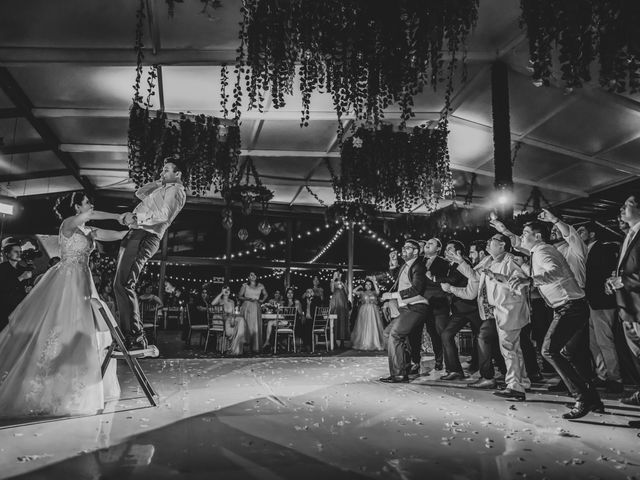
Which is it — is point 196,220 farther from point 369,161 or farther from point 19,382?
point 19,382

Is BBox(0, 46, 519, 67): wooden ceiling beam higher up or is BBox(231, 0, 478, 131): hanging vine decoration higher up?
BBox(0, 46, 519, 67): wooden ceiling beam

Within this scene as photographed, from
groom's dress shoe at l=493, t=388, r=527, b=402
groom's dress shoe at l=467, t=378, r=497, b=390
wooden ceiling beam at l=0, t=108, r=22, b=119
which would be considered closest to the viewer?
groom's dress shoe at l=493, t=388, r=527, b=402

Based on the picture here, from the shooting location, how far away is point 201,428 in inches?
98.9

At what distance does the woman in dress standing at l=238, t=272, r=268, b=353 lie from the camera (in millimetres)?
7988

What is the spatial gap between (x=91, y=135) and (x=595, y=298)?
888 cm

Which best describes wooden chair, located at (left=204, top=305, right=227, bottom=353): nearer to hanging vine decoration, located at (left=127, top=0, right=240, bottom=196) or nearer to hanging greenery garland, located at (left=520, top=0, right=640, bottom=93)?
hanging vine decoration, located at (left=127, top=0, right=240, bottom=196)

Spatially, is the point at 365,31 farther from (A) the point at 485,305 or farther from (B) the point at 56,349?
(B) the point at 56,349

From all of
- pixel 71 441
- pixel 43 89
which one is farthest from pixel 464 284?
pixel 43 89

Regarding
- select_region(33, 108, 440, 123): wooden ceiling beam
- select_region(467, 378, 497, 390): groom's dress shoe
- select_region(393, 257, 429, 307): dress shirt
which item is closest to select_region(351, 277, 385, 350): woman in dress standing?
select_region(33, 108, 440, 123): wooden ceiling beam

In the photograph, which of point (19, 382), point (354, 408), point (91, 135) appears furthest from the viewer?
point (91, 135)

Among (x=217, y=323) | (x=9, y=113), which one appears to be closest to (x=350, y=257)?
(x=217, y=323)

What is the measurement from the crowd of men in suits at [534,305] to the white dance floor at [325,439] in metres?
0.42

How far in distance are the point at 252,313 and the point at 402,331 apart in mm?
4368

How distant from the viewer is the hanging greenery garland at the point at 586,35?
130 inches
